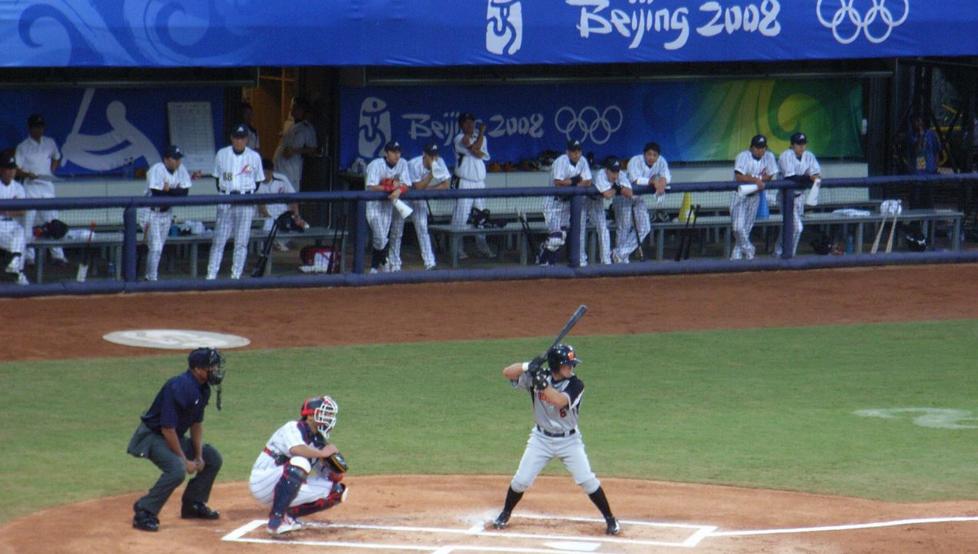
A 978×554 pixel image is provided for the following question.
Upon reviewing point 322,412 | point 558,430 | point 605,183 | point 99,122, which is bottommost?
point 558,430

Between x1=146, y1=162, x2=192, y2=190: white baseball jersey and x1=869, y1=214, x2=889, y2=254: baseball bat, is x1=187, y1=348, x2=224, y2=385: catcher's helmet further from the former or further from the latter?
x1=869, y1=214, x2=889, y2=254: baseball bat

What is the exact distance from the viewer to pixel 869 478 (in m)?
10.9

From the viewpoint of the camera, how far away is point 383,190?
60.2 feet

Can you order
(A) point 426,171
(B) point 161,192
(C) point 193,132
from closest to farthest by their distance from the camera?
1. (B) point 161,192
2. (A) point 426,171
3. (C) point 193,132

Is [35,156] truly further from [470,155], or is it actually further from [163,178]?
[470,155]

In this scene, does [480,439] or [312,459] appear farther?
[480,439]

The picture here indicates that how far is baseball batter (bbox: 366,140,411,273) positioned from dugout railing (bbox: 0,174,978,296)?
119mm

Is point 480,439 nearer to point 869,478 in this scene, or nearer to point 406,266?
point 869,478

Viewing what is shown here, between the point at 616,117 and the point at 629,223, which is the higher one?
the point at 616,117

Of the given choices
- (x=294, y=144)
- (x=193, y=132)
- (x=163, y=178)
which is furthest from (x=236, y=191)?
(x=294, y=144)

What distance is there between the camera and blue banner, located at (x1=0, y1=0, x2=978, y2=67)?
17703 mm

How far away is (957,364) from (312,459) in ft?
25.0

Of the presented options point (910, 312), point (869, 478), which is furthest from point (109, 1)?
point (869, 478)

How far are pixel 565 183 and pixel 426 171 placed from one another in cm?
168
